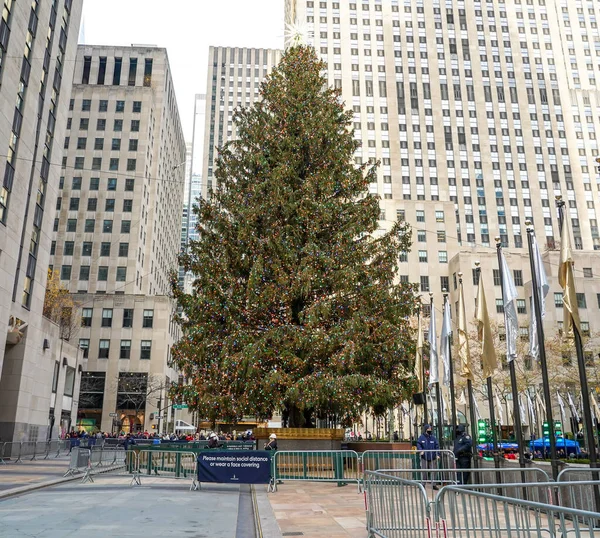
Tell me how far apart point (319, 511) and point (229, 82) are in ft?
578

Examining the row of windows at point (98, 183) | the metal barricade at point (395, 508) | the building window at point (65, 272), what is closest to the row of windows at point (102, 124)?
the row of windows at point (98, 183)

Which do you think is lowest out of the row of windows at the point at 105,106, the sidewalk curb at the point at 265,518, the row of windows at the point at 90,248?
the sidewalk curb at the point at 265,518

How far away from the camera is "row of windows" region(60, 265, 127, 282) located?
3140 inches

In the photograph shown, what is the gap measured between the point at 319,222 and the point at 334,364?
6896 mm

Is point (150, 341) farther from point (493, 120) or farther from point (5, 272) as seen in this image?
point (493, 120)

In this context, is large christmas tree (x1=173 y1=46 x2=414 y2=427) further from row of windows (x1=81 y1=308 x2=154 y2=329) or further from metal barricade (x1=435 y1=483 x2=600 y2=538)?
row of windows (x1=81 y1=308 x2=154 y2=329)

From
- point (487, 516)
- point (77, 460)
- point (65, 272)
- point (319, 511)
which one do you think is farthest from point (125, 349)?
point (487, 516)

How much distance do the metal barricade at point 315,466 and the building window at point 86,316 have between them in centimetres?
6247

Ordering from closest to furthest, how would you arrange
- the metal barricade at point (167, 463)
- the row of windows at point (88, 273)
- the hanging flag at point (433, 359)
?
the metal barricade at point (167, 463), the hanging flag at point (433, 359), the row of windows at point (88, 273)

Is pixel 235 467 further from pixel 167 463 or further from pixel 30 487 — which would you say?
pixel 30 487

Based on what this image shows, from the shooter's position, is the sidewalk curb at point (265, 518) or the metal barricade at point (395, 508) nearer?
the metal barricade at point (395, 508)

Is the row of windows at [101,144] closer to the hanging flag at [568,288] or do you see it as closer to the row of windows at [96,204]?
the row of windows at [96,204]

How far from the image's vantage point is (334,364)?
21734 mm

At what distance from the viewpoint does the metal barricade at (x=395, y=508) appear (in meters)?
7.85
